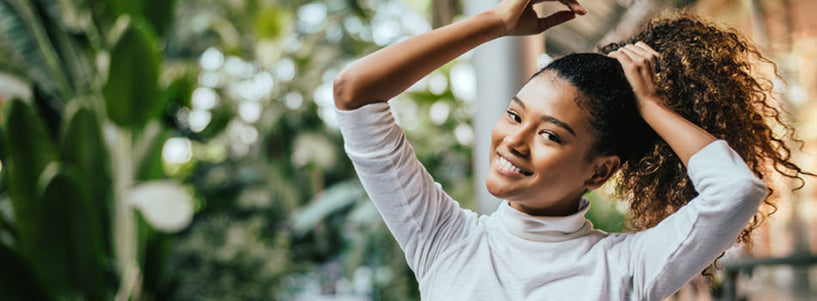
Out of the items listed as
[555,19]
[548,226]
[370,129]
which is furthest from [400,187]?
[555,19]

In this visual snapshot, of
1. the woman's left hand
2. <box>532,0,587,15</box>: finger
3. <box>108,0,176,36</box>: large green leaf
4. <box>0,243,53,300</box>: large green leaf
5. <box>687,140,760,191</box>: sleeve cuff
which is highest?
<box>532,0,587,15</box>: finger

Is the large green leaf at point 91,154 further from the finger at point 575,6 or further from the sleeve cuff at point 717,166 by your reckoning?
the sleeve cuff at point 717,166

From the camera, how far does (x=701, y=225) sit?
71 centimetres

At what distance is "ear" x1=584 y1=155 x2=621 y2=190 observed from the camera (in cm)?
82

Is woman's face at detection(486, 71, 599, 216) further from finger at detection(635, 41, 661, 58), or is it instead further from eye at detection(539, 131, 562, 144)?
finger at detection(635, 41, 661, 58)

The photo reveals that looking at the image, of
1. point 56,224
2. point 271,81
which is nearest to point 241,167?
point 271,81

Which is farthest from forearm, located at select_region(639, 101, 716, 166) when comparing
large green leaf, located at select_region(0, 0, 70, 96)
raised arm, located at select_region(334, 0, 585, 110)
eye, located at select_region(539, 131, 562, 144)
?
large green leaf, located at select_region(0, 0, 70, 96)

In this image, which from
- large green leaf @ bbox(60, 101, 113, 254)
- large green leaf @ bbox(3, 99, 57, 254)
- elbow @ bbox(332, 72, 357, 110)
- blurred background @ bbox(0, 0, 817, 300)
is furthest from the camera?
large green leaf @ bbox(60, 101, 113, 254)

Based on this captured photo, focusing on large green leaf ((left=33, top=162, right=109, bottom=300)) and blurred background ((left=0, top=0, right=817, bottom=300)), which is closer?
blurred background ((left=0, top=0, right=817, bottom=300))

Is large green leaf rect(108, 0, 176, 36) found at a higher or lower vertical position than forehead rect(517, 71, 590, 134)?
lower

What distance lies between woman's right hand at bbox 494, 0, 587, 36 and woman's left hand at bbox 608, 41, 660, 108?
11cm

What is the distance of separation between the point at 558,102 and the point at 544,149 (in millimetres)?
63

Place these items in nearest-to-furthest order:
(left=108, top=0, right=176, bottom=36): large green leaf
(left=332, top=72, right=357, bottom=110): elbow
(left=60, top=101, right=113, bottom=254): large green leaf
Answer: (left=332, top=72, right=357, bottom=110): elbow
(left=60, top=101, right=113, bottom=254): large green leaf
(left=108, top=0, right=176, bottom=36): large green leaf

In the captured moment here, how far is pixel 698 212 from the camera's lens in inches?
27.9
